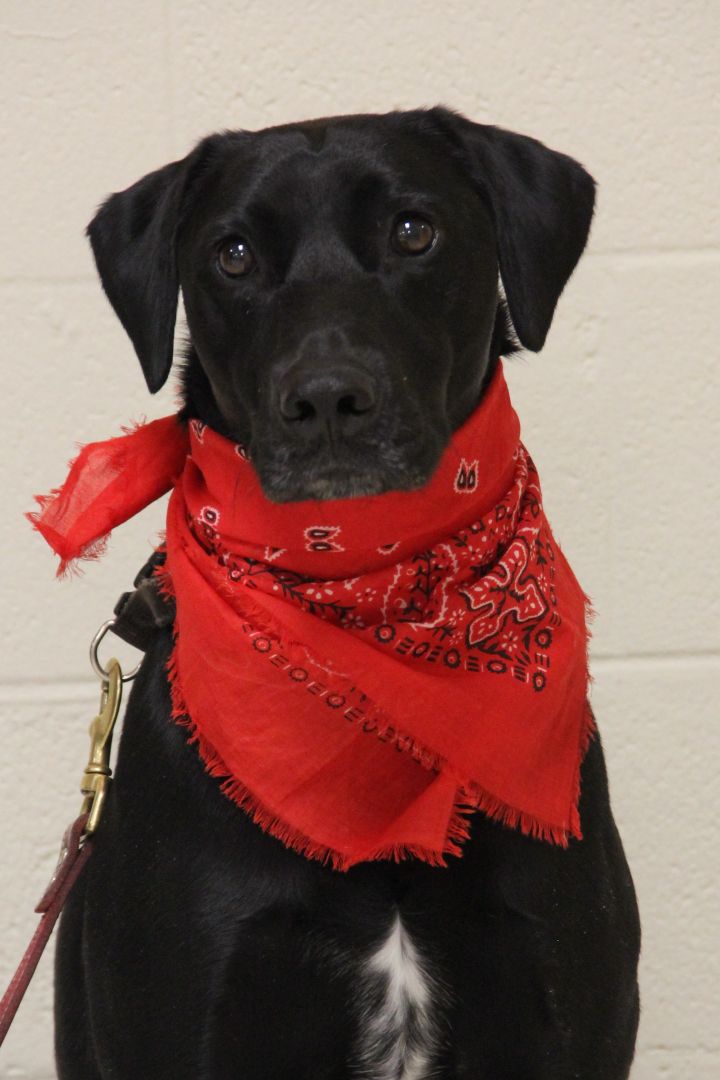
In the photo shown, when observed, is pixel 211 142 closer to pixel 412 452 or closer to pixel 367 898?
pixel 412 452

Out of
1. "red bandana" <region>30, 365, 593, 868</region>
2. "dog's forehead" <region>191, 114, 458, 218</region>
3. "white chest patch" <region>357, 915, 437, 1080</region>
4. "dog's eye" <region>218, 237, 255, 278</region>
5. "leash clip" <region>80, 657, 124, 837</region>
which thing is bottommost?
"white chest patch" <region>357, 915, 437, 1080</region>

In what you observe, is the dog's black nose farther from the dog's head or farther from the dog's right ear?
the dog's right ear

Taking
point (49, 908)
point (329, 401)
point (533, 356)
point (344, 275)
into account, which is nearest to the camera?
point (329, 401)

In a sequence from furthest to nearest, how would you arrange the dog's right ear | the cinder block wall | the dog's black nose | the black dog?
the cinder block wall
the dog's right ear
the black dog
the dog's black nose

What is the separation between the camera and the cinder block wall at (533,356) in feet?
6.73

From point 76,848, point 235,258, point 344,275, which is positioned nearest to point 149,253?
point 235,258

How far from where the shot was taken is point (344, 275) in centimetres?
132

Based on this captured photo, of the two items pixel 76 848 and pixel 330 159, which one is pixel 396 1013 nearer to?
pixel 76 848

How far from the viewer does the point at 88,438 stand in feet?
6.91

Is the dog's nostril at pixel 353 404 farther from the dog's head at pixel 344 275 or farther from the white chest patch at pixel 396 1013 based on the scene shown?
the white chest patch at pixel 396 1013

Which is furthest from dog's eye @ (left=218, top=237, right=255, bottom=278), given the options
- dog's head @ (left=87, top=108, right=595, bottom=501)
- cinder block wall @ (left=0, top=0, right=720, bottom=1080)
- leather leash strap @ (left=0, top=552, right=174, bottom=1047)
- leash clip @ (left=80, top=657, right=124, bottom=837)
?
cinder block wall @ (left=0, top=0, right=720, bottom=1080)

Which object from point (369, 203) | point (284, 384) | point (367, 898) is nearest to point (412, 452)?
point (284, 384)

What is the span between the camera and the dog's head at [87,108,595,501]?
125cm

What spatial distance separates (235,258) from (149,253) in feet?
0.39
